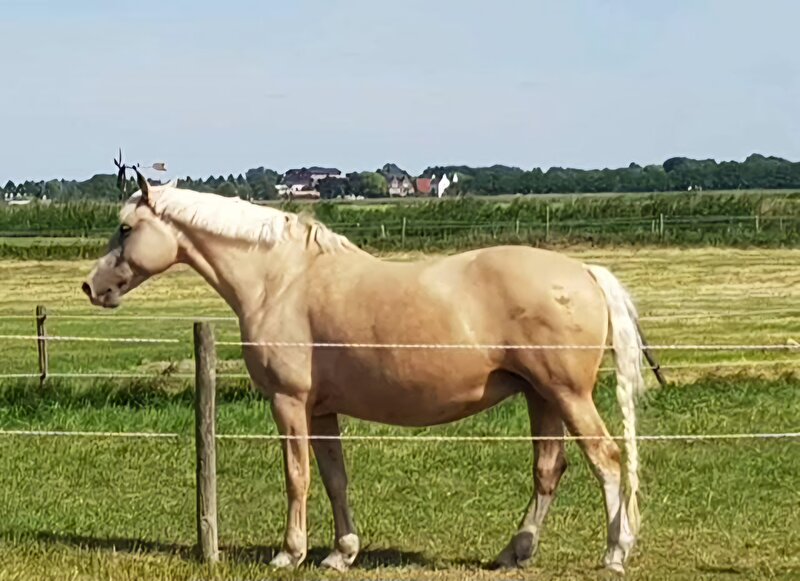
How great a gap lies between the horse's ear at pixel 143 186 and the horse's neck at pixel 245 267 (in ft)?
1.19

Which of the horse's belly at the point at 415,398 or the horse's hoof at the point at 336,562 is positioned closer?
the horse's belly at the point at 415,398

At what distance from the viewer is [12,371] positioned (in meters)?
18.1

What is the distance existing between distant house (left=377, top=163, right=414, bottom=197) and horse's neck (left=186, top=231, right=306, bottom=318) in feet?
258

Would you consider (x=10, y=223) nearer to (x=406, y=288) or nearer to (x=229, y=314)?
(x=229, y=314)

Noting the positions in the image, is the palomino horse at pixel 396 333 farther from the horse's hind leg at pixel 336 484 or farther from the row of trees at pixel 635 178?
the row of trees at pixel 635 178

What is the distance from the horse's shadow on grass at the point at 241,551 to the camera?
7.42 metres

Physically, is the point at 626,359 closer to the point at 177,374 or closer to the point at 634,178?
the point at 177,374

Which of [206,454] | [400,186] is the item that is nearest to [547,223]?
[206,454]

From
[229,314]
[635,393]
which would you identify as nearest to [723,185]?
[229,314]

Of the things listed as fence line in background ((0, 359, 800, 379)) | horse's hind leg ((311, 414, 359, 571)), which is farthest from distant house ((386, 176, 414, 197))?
horse's hind leg ((311, 414, 359, 571))

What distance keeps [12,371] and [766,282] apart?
19238 millimetres

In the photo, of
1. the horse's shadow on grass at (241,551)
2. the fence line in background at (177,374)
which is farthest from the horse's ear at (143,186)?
the fence line in background at (177,374)

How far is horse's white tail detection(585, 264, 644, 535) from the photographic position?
22.9ft

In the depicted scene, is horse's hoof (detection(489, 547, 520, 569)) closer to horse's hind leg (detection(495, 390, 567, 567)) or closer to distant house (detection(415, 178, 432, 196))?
horse's hind leg (detection(495, 390, 567, 567))
